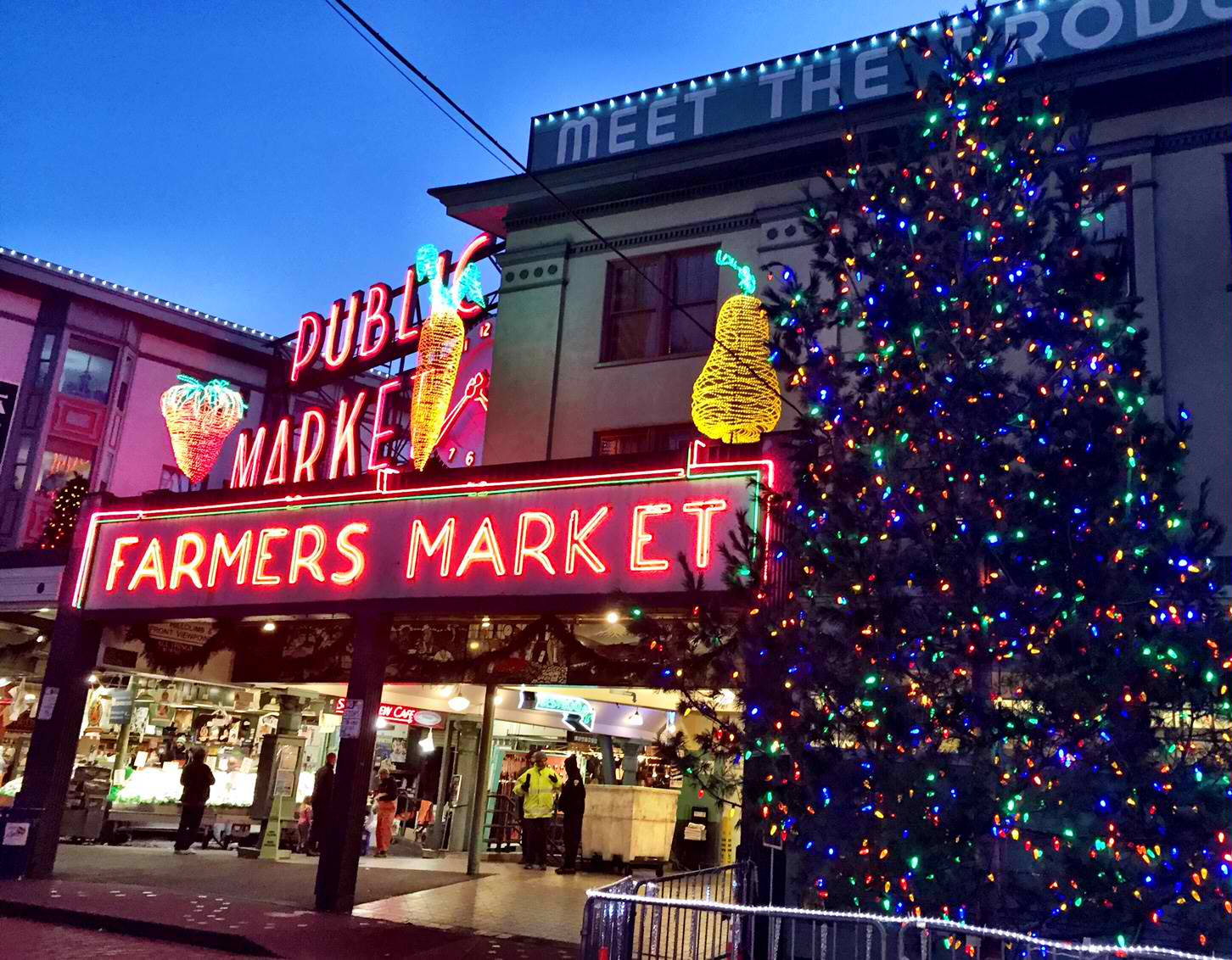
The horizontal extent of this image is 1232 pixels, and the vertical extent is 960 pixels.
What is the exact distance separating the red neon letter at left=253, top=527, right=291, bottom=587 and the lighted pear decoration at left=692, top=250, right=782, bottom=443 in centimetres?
634

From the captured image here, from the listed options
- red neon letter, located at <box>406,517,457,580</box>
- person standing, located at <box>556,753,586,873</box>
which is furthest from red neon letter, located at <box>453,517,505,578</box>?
person standing, located at <box>556,753,586,873</box>

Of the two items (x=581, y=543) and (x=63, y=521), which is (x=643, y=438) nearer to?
(x=581, y=543)

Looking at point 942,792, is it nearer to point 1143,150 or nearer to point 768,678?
point 768,678

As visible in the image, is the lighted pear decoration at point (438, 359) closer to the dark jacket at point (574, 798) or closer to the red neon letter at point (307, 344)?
the red neon letter at point (307, 344)

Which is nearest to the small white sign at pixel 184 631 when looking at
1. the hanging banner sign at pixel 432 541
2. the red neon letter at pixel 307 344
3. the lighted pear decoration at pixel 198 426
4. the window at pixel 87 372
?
the hanging banner sign at pixel 432 541

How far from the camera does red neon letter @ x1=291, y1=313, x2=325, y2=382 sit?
73.0 feet

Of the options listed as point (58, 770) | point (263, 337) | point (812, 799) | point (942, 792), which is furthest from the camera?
point (263, 337)

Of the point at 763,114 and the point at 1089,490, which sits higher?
the point at 763,114

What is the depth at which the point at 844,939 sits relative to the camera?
10906mm

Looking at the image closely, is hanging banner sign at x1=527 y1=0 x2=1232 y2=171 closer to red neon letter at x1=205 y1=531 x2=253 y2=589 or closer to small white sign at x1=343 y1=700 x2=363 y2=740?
red neon letter at x1=205 y1=531 x2=253 y2=589

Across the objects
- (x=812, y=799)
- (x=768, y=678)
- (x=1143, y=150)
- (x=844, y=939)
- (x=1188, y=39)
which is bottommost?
(x=844, y=939)

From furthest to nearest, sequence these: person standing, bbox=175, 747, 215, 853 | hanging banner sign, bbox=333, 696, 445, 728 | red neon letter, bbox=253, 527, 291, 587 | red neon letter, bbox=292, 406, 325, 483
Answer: hanging banner sign, bbox=333, 696, 445, 728 → person standing, bbox=175, 747, 215, 853 → red neon letter, bbox=292, 406, 325, 483 → red neon letter, bbox=253, 527, 291, 587

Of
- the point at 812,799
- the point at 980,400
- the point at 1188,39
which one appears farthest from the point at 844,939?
the point at 1188,39

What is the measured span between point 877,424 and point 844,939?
5.52 m
